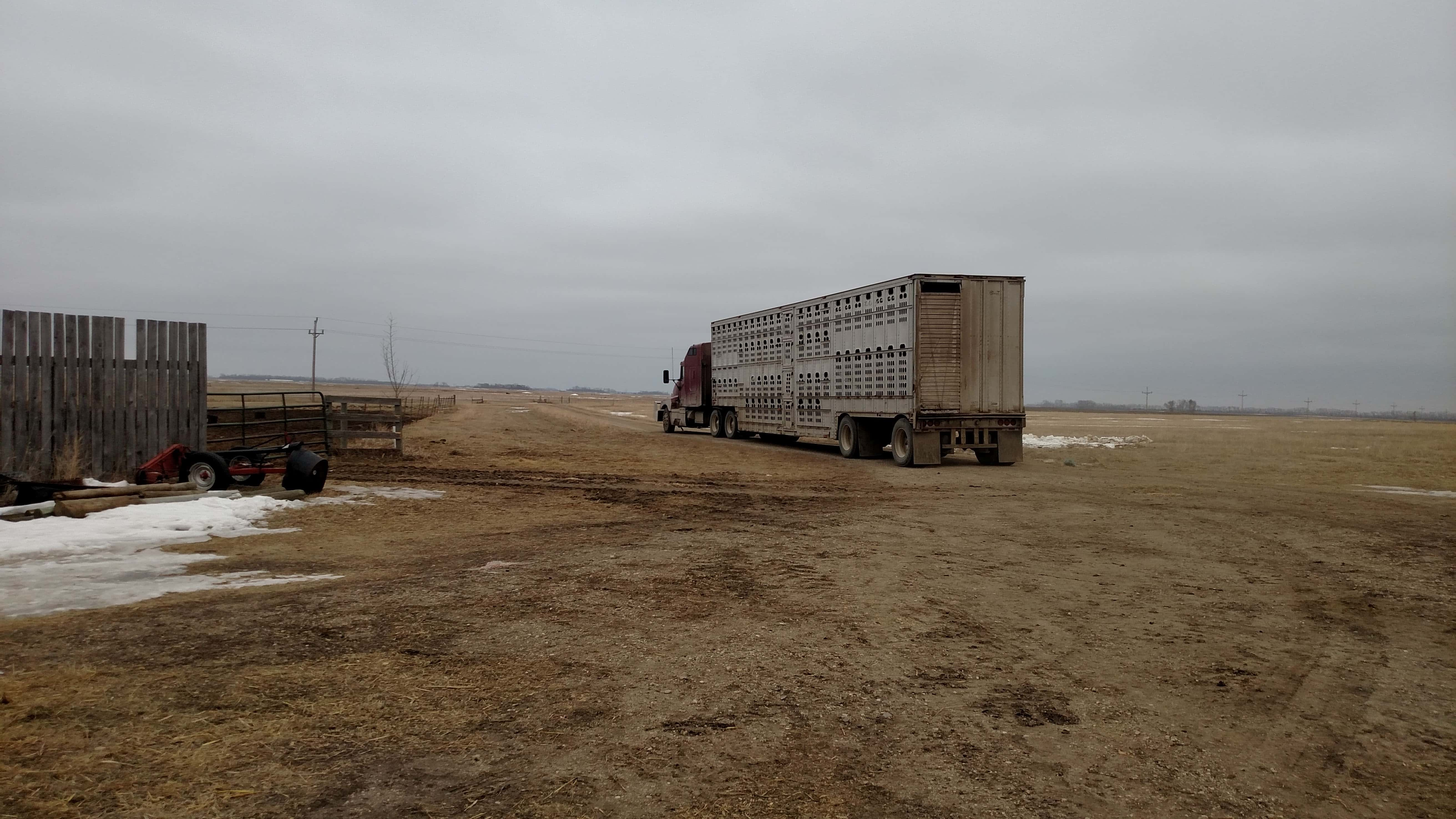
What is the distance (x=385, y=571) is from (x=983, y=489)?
37.2ft

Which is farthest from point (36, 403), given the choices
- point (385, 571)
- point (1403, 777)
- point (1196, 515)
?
point (1196, 515)

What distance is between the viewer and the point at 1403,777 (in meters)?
3.72

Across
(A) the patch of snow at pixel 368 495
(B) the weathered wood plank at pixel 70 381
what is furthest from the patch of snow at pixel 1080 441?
(B) the weathered wood plank at pixel 70 381

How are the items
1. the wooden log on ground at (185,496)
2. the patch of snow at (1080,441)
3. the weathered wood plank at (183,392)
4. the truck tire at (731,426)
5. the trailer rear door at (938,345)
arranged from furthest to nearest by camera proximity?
the truck tire at (731,426) → the patch of snow at (1080,441) → the trailer rear door at (938,345) → the weathered wood plank at (183,392) → the wooden log on ground at (185,496)

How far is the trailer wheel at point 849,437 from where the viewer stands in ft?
74.6

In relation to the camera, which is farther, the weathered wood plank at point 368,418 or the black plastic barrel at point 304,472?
the weathered wood plank at point 368,418

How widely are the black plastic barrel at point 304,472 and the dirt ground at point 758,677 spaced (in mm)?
1728

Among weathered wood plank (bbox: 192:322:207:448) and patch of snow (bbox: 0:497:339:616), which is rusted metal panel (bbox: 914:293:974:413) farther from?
weathered wood plank (bbox: 192:322:207:448)

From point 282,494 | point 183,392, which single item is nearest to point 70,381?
point 183,392

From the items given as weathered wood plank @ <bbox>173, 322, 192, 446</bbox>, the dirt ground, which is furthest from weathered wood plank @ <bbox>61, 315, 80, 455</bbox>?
the dirt ground

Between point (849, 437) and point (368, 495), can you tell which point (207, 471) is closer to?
point (368, 495)

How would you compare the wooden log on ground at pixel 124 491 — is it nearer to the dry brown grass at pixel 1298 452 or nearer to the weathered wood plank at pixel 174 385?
the weathered wood plank at pixel 174 385

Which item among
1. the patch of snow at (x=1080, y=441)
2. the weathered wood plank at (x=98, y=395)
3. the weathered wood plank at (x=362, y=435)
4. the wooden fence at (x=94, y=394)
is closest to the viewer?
the wooden fence at (x=94, y=394)

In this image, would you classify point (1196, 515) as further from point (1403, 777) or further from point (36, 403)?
point (36, 403)
